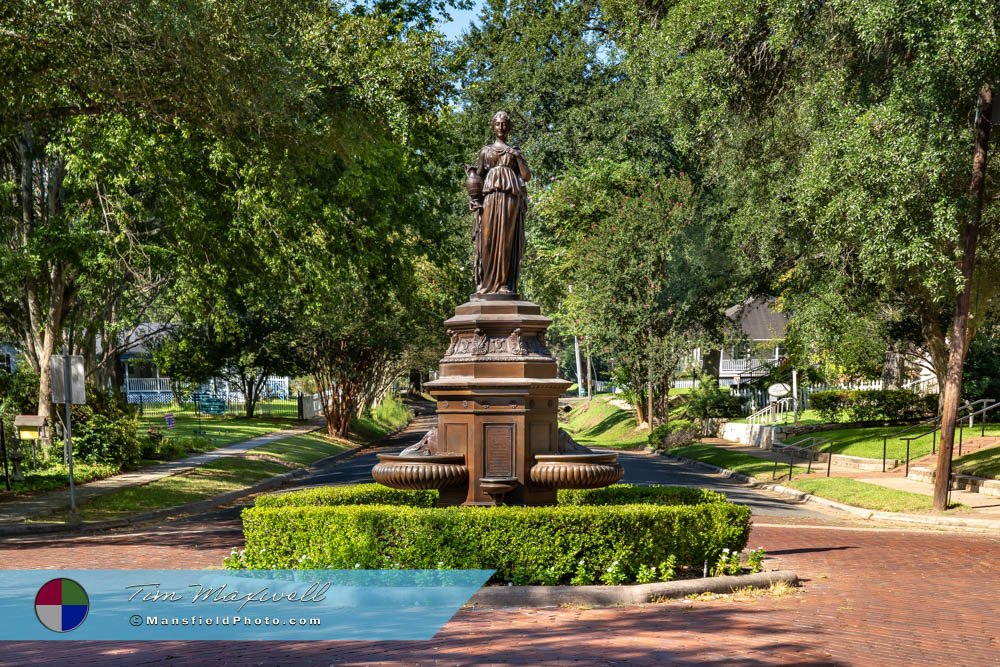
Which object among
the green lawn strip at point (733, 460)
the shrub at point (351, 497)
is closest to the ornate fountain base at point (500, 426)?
the shrub at point (351, 497)

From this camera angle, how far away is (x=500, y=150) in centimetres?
1288

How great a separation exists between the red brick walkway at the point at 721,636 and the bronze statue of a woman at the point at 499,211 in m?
Answer: 4.65

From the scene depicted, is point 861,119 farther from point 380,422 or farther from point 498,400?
point 380,422

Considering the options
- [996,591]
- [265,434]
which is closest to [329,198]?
[996,591]

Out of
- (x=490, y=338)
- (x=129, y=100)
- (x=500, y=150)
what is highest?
(x=129, y=100)

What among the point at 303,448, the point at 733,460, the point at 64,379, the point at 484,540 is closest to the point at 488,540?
the point at 484,540

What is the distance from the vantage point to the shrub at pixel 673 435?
1565 inches

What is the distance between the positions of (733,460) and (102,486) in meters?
17.7

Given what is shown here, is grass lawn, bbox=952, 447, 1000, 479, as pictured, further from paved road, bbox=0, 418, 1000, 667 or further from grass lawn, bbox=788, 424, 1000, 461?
paved road, bbox=0, 418, 1000, 667

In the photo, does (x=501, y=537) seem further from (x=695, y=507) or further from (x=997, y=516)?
(x=997, y=516)

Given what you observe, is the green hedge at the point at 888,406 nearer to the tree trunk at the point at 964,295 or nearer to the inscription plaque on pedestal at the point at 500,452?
the tree trunk at the point at 964,295

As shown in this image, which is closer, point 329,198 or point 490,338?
point 490,338

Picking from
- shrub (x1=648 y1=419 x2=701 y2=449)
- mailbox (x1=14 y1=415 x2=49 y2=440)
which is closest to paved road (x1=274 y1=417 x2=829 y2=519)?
shrub (x1=648 y1=419 x2=701 y2=449)

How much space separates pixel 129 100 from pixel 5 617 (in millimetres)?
8972
